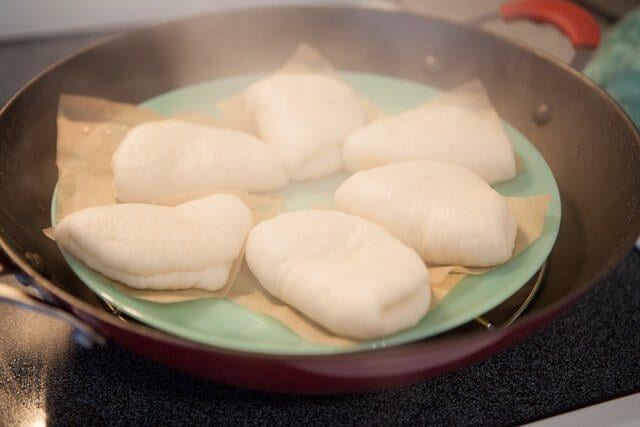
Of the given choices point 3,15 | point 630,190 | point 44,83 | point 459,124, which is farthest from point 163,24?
point 630,190

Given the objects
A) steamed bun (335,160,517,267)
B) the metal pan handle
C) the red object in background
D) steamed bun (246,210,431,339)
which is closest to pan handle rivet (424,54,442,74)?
the red object in background

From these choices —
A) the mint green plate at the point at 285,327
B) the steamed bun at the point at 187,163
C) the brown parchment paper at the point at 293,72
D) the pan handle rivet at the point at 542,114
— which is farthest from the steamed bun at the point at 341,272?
the pan handle rivet at the point at 542,114

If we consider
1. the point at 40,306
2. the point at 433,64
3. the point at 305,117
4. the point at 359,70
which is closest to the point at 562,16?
the point at 433,64

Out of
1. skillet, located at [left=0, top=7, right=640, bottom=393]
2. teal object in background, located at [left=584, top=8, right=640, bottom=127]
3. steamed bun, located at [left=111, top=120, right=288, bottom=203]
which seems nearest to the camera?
skillet, located at [left=0, top=7, right=640, bottom=393]

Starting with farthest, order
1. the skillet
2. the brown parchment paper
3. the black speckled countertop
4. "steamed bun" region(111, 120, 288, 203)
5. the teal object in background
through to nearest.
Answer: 1. the teal object in background
2. the brown parchment paper
3. "steamed bun" region(111, 120, 288, 203)
4. the black speckled countertop
5. the skillet

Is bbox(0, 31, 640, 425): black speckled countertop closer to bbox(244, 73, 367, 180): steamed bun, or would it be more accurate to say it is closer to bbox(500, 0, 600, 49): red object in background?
bbox(244, 73, 367, 180): steamed bun

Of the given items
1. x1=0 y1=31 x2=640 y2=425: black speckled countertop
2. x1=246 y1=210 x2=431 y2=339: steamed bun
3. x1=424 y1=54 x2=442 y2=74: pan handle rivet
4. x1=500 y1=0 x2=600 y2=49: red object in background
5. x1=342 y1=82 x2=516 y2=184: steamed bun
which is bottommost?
x1=0 y1=31 x2=640 y2=425: black speckled countertop

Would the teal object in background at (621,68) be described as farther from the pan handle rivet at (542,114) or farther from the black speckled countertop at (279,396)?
the black speckled countertop at (279,396)
